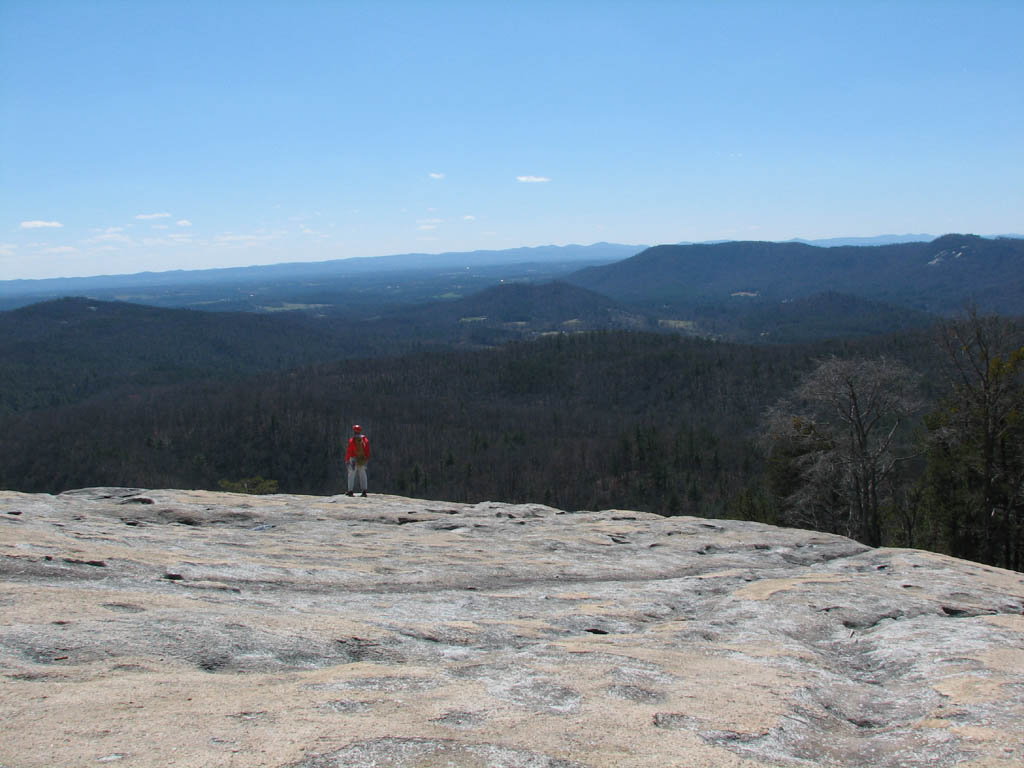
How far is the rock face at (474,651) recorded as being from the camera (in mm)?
6777

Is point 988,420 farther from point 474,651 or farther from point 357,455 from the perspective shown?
point 474,651

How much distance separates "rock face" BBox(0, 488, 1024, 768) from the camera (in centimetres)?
678

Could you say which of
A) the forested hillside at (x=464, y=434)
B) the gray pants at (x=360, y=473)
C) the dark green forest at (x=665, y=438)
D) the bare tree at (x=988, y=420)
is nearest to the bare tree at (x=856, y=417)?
the dark green forest at (x=665, y=438)

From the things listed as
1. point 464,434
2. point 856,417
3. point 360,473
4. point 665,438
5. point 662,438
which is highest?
point 856,417

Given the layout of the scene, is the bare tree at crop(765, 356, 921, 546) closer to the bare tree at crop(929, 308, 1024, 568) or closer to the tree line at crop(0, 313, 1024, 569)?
the tree line at crop(0, 313, 1024, 569)

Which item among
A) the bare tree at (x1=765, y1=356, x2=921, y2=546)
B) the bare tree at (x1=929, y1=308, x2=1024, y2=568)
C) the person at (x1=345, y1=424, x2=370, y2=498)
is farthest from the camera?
the bare tree at (x1=765, y1=356, x2=921, y2=546)

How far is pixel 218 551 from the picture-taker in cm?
1595

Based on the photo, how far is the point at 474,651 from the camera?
413 inches

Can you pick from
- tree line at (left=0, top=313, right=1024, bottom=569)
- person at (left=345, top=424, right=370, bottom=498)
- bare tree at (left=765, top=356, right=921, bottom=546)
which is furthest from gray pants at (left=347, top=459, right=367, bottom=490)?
tree line at (left=0, top=313, right=1024, bottom=569)

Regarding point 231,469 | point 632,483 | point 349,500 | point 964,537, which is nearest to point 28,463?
point 231,469

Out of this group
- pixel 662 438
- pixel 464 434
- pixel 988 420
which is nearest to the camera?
pixel 988 420

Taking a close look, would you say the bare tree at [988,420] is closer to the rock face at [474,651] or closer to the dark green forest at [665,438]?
the dark green forest at [665,438]

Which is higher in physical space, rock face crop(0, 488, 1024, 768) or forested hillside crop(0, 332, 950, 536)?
rock face crop(0, 488, 1024, 768)

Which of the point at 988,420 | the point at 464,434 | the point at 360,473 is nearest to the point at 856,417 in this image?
the point at 988,420
